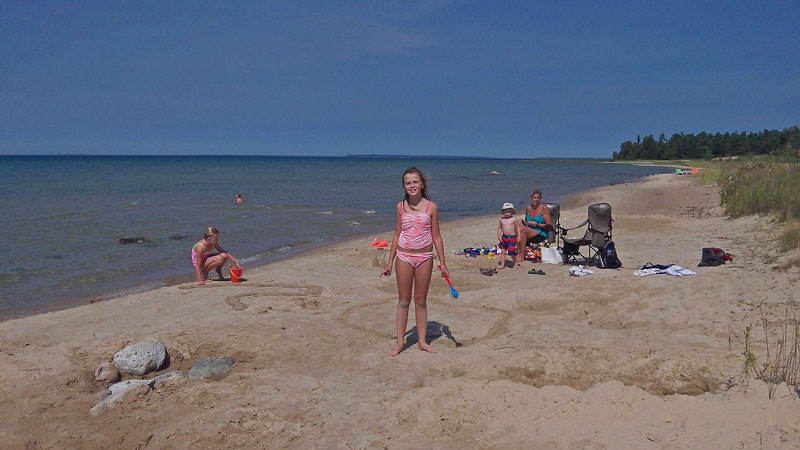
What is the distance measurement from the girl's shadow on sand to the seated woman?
4.12 m

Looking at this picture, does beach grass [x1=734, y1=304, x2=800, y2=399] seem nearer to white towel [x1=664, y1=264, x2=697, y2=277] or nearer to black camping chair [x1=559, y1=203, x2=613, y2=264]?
white towel [x1=664, y1=264, x2=697, y2=277]

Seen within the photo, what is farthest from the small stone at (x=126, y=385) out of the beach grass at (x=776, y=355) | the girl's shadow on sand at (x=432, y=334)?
the beach grass at (x=776, y=355)

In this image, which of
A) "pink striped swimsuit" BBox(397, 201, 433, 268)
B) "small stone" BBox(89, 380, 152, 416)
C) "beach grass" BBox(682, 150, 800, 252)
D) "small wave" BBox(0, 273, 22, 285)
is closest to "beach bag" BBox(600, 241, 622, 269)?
"beach grass" BBox(682, 150, 800, 252)

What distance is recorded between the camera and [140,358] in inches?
195

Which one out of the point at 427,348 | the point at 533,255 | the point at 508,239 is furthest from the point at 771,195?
the point at 427,348

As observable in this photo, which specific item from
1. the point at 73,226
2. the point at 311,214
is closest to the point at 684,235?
the point at 311,214

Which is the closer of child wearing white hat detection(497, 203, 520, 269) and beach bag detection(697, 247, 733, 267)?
beach bag detection(697, 247, 733, 267)

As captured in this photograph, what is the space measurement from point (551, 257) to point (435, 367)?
5468 millimetres

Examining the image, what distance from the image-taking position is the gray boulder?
4770 mm

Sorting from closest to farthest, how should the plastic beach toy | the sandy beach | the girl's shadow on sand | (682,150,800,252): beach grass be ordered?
the sandy beach, the girl's shadow on sand, the plastic beach toy, (682,150,800,252): beach grass

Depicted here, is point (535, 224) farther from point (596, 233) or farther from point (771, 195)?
point (771, 195)

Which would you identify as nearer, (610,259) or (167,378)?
(167,378)

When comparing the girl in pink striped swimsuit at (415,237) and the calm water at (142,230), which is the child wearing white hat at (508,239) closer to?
the girl in pink striped swimsuit at (415,237)

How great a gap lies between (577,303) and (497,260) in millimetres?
3376
